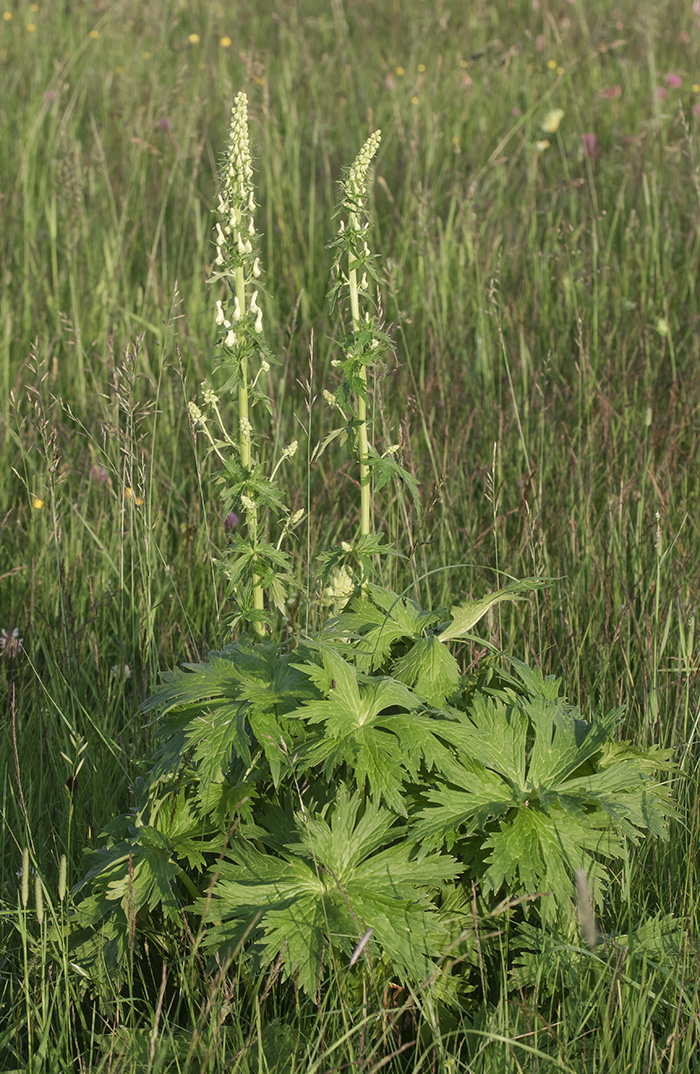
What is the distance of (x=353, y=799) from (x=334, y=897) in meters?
0.14

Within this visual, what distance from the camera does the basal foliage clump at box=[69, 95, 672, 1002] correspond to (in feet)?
4.45

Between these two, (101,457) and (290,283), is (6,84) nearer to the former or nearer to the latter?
(290,283)

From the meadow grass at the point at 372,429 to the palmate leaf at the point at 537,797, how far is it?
0.43 ft

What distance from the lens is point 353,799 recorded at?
1.42 m

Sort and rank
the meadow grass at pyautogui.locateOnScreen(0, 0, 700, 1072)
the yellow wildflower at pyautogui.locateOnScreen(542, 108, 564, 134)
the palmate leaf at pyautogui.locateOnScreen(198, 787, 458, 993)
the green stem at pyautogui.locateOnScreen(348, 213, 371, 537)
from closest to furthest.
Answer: the palmate leaf at pyautogui.locateOnScreen(198, 787, 458, 993)
the meadow grass at pyautogui.locateOnScreen(0, 0, 700, 1072)
the green stem at pyautogui.locateOnScreen(348, 213, 371, 537)
the yellow wildflower at pyautogui.locateOnScreen(542, 108, 564, 134)

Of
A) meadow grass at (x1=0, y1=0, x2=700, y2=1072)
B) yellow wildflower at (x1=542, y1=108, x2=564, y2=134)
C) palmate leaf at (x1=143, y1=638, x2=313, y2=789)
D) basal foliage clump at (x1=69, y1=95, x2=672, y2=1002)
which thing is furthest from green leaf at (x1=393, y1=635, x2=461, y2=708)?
yellow wildflower at (x1=542, y1=108, x2=564, y2=134)

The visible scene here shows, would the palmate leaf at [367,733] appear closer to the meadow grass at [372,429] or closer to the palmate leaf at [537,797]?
the palmate leaf at [537,797]

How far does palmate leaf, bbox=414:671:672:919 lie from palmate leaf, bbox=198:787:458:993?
0.22 ft

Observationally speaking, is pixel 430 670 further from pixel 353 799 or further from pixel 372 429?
pixel 372 429

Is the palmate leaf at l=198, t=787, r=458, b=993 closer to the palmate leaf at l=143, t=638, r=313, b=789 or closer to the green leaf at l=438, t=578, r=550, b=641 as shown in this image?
the palmate leaf at l=143, t=638, r=313, b=789

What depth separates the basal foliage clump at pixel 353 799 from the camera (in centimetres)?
136

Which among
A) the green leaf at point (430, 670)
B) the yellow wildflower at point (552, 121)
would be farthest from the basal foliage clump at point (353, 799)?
the yellow wildflower at point (552, 121)

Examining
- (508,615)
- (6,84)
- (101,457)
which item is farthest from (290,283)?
(6,84)

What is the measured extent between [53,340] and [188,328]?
453mm
